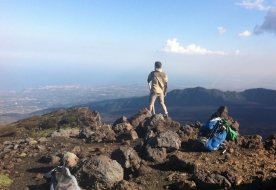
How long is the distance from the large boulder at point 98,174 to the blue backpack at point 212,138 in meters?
3.54

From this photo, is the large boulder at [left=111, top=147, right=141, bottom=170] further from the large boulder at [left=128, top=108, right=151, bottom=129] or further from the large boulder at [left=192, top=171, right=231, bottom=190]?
the large boulder at [left=128, top=108, right=151, bottom=129]

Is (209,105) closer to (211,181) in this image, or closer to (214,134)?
(214,134)

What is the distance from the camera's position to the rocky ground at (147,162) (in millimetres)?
7871

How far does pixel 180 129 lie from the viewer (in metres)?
12.8

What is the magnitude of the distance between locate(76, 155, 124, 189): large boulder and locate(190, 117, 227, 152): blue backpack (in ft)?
11.6

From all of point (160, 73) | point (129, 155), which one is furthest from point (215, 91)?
point (129, 155)

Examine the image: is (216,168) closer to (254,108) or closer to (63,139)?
(63,139)

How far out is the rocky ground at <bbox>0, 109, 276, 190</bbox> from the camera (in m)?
7.87

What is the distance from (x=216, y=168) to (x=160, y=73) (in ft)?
25.2

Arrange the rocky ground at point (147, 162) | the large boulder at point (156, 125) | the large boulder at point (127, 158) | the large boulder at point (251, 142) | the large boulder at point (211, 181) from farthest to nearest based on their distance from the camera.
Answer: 1. the large boulder at point (156, 125)
2. the large boulder at point (251, 142)
3. the large boulder at point (127, 158)
4. the rocky ground at point (147, 162)
5. the large boulder at point (211, 181)

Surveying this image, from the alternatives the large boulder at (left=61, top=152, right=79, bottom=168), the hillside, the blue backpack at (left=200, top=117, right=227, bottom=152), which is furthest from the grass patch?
the hillside

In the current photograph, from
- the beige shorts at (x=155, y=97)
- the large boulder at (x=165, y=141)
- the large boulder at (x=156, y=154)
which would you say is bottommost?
the large boulder at (x=156, y=154)

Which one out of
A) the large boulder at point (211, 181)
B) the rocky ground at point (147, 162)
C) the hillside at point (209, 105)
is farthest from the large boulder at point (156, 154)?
the hillside at point (209, 105)

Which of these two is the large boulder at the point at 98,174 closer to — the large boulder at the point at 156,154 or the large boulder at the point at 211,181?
the large boulder at the point at 156,154
